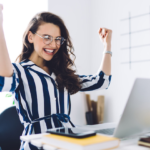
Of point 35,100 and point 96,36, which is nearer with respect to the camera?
point 35,100

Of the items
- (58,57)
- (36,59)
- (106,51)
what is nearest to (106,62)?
(106,51)

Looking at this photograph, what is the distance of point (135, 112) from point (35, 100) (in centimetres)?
59

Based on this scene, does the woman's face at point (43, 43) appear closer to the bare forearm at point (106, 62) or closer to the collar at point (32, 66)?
the collar at point (32, 66)

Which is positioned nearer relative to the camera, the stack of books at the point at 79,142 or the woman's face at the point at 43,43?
the stack of books at the point at 79,142

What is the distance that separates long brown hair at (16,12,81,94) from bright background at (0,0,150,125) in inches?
43.1

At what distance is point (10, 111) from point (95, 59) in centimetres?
173

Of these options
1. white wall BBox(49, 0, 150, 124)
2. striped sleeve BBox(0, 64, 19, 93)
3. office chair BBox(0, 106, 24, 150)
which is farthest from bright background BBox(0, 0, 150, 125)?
striped sleeve BBox(0, 64, 19, 93)

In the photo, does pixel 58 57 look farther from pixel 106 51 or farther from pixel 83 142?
pixel 83 142

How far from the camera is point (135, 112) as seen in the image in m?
0.65

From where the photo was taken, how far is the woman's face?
1.22 metres

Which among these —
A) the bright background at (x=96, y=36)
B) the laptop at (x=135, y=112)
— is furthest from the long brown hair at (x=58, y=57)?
the bright background at (x=96, y=36)

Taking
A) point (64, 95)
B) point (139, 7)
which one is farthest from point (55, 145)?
point (139, 7)

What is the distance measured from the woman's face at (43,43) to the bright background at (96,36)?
3.80 ft

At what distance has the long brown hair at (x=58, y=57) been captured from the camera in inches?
49.6
